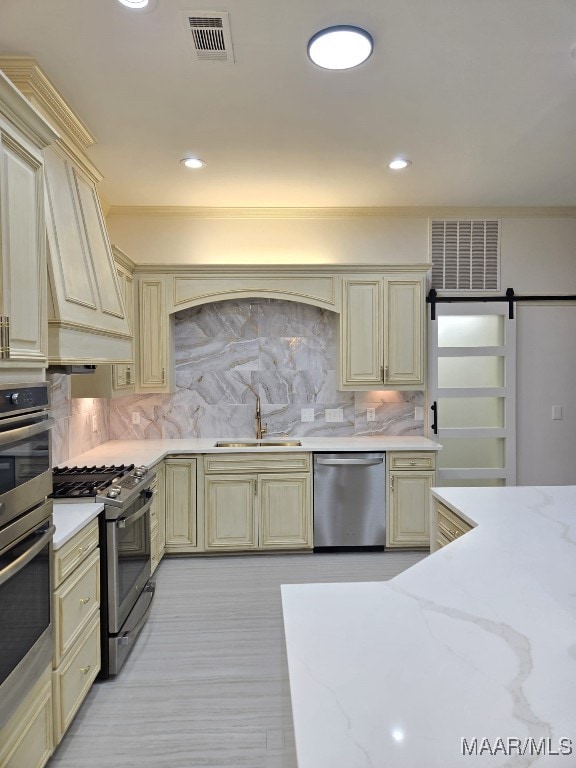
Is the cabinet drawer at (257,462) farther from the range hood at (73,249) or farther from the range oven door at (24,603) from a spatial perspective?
the range oven door at (24,603)

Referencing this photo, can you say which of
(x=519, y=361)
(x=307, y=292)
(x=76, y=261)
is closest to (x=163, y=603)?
(x=76, y=261)

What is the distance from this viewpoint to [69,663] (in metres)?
Answer: 2.08

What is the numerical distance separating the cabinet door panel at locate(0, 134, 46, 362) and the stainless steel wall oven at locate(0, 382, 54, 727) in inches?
7.0

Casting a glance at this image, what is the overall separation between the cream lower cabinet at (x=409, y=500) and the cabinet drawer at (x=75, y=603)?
2520 millimetres

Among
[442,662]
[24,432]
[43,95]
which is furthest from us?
[43,95]

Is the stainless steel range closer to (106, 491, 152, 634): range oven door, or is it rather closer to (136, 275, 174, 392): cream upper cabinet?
(106, 491, 152, 634): range oven door

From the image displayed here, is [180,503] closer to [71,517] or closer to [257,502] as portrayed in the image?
[257,502]

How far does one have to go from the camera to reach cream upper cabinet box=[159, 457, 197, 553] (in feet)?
13.5

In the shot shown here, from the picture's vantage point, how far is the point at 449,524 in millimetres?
Answer: 2379

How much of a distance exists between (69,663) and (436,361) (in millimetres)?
3605

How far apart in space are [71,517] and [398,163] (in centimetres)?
302

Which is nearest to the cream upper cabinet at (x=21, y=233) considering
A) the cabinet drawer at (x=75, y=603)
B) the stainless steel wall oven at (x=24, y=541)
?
the stainless steel wall oven at (x=24, y=541)

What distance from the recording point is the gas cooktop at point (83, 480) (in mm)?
2549

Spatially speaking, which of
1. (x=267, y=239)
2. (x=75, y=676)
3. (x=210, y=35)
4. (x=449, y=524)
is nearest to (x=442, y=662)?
(x=449, y=524)
